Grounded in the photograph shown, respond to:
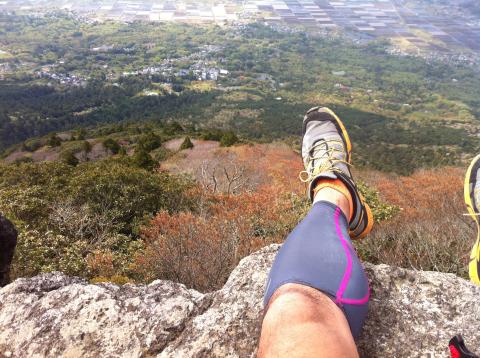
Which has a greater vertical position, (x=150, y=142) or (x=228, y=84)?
(x=150, y=142)

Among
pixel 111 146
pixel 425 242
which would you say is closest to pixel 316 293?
pixel 425 242

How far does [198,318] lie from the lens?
168 centimetres

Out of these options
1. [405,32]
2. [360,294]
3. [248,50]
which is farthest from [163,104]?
[405,32]

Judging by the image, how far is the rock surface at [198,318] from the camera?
5.04ft

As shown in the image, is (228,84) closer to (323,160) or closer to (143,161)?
(143,161)

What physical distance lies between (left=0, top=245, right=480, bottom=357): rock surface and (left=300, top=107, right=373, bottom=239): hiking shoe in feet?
1.87

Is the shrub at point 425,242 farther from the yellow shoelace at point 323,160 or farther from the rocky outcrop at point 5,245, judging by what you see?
the rocky outcrop at point 5,245

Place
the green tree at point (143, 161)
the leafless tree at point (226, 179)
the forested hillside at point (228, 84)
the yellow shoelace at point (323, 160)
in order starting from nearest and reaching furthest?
the yellow shoelace at point (323, 160) → the leafless tree at point (226, 179) → the green tree at point (143, 161) → the forested hillside at point (228, 84)

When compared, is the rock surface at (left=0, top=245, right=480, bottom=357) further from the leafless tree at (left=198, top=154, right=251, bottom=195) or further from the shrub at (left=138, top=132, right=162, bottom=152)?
the shrub at (left=138, top=132, right=162, bottom=152)

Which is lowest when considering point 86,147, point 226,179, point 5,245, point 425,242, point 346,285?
point 86,147

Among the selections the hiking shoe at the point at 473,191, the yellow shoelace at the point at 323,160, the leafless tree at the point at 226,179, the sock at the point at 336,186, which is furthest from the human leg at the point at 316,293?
the leafless tree at the point at 226,179

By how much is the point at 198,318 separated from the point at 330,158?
1.74 meters

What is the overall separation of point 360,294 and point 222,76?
8857 cm

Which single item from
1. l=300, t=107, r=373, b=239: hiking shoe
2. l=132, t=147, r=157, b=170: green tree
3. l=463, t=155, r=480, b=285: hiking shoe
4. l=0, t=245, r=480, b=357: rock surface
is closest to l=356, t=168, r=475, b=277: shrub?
l=463, t=155, r=480, b=285: hiking shoe
